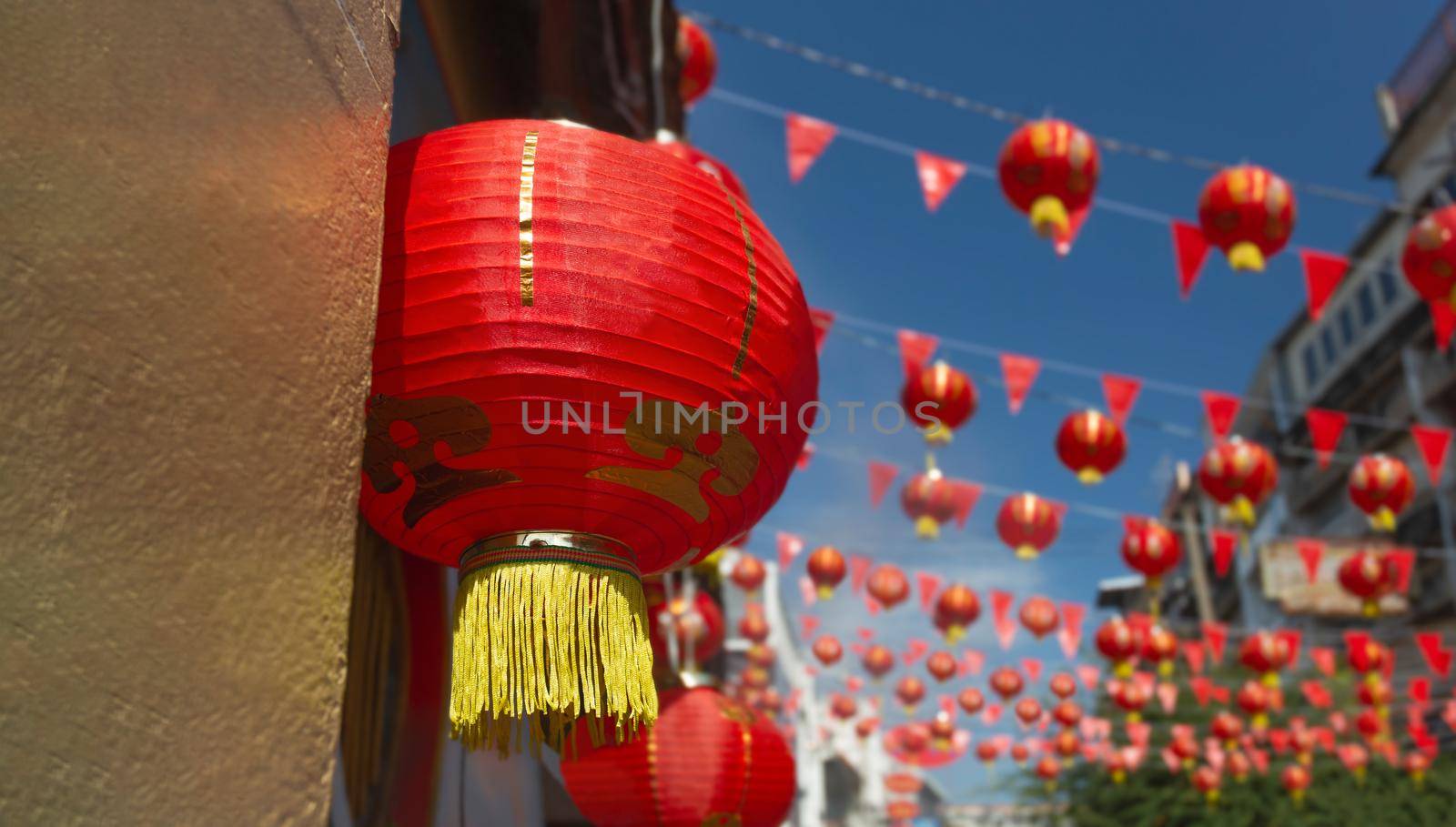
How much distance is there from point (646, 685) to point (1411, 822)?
2026 cm

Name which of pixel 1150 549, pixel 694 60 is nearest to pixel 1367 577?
pixel 1150 549

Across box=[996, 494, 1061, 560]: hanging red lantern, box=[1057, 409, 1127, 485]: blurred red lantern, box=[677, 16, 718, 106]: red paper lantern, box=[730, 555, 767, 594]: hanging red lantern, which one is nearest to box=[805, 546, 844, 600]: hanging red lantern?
box=[730, 555, 767, 594]: hanging red lantern

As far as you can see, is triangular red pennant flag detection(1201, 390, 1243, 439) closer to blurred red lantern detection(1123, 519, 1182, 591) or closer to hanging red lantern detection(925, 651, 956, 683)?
blurred red lantern detection(1123, 519, 1182, 591)

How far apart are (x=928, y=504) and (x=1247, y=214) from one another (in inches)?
196

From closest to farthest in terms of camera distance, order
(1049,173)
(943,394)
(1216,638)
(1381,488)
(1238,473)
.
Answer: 1. (1049,173)
2. (943,394)
3. (1238,473)
4. (1381,488)
5. (1216,638)

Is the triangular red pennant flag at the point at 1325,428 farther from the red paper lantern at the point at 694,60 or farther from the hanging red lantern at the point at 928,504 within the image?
the red paper lantern at the point at 694,60

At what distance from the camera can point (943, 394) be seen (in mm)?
8656

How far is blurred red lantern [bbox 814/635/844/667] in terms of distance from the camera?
56.2 ft

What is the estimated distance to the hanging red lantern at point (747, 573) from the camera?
A: 1313 centimetres

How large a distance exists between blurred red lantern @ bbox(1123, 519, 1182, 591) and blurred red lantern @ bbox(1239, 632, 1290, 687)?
317 centimetres

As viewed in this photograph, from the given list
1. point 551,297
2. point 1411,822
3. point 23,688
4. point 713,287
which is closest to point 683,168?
point 713,287

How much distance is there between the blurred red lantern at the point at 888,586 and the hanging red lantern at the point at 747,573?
1.23 meters

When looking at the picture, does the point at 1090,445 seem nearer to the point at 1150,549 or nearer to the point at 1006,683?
the point at 1150,549

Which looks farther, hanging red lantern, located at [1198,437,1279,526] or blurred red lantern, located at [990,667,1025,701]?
blurred red lantern, located at [990,667,1025,701]
